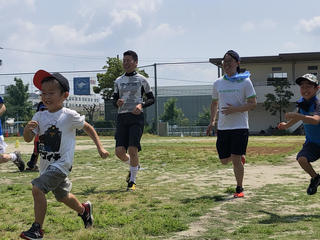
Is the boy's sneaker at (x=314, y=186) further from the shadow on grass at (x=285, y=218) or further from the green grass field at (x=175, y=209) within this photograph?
the shadow on grass at (x=285, y=218)

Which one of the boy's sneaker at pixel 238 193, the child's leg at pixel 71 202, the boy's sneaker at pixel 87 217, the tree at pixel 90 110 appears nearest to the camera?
the child's leg at pixel 71 202

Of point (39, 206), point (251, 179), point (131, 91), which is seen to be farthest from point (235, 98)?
point (39, 206)

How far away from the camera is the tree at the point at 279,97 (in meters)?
40.3

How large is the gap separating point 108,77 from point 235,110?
1415 inches

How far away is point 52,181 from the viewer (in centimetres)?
410

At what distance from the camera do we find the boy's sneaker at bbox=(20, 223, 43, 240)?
378 centimetres

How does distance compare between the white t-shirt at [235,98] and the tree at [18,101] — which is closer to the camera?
the white t-shirt at [235,98]

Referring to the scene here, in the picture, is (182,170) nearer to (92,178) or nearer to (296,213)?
(92,178)

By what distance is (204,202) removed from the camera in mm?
5859

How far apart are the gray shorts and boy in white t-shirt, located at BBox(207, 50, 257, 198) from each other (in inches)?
112

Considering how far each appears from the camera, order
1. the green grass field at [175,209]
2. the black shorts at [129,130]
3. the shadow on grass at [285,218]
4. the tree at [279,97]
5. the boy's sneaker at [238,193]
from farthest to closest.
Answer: the tree at [279,97] < the black shorts at [129,130] < the boy's sneaker at [238,193] < the shadow on grass at [285,218] < the green grass field at [175,209]

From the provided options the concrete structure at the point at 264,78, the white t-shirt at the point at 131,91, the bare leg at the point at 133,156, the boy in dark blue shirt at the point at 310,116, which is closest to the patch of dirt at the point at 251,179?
the boy in dark blue shirt at the point at 310,116

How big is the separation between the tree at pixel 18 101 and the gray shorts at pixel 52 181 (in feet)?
126

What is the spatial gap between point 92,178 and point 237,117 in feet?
11.5
